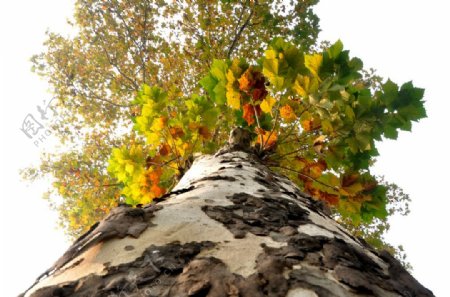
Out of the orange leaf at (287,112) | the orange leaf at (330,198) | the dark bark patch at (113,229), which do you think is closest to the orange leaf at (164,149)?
the orange leaf at (287,112)

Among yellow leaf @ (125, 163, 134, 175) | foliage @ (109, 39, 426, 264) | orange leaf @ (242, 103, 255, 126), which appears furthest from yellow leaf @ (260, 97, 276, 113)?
yellow leaf @ (125, 163, 134, 175)

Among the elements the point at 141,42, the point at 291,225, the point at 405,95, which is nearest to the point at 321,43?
the point at 141,42

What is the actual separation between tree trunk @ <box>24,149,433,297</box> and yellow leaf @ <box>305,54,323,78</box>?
4.19 ft

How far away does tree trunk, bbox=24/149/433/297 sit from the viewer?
665 mm

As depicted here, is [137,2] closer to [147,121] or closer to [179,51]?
[179,51]

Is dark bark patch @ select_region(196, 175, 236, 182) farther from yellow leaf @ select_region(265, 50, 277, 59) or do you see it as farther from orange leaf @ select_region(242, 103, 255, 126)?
orange leaf @ select_region(242, 103, 255, 126)

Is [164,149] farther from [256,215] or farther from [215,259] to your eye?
[215,259]

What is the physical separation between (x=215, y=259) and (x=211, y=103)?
99.6 inches

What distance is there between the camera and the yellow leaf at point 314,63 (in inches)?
84.0

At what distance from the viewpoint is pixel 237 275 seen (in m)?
0.70

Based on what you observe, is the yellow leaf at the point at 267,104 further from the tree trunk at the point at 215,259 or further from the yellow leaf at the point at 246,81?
the tree trunk at the point at 215,259

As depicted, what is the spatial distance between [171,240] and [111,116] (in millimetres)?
6399

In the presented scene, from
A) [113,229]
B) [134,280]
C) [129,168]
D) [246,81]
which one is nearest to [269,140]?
[246,81]

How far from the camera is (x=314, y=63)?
2150 mm
